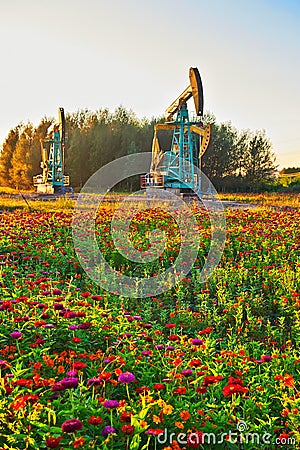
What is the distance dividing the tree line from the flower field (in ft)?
96.5

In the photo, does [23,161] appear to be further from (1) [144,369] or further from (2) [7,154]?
(1) [144,369]

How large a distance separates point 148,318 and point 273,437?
8.06ft

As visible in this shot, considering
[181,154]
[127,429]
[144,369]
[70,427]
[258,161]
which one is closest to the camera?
[70,427]

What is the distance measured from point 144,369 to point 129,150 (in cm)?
3448

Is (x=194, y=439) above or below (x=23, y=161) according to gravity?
below

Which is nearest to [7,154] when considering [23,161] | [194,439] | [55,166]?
[23,161]

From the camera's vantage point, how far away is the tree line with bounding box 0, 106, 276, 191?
36.3 metres

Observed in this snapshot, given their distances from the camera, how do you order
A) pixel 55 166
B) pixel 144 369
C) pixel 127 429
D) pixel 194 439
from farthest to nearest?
1. pixel 55 166
2. pixel 144 369
3. pixel 194 439
4. pixel 127 429

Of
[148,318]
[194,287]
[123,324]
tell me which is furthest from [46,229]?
[123,324]

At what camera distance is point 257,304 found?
5.02 meters

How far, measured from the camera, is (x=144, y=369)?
2840 millimetres

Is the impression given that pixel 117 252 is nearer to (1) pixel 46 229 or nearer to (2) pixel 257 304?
(1) pixel 46 229

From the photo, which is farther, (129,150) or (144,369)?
(129,150)

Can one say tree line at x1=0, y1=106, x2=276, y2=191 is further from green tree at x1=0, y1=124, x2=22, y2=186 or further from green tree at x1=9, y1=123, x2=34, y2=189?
green tree at x1=0, y1=124, x2=22, y2=186
